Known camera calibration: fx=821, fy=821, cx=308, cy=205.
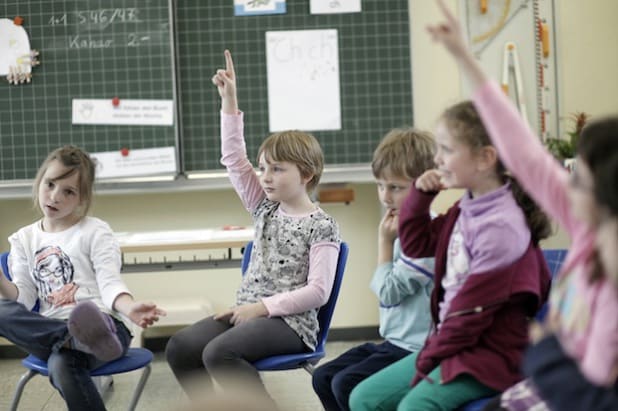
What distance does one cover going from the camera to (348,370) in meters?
2.17

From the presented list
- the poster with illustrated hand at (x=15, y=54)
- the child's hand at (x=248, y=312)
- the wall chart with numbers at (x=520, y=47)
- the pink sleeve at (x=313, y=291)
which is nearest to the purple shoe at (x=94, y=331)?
the child's hand at (x=248, y=312)

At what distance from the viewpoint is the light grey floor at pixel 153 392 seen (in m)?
3.39

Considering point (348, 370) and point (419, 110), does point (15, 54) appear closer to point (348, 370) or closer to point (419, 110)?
point (419, 110)

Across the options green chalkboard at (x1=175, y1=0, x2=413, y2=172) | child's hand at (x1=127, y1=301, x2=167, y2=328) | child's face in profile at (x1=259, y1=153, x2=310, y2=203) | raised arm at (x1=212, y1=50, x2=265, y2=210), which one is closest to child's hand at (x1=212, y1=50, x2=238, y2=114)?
raised arm at (x1=212, y1=50, x2=265, y2=210)

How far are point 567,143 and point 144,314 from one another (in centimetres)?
261

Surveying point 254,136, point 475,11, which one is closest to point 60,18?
point 254,136

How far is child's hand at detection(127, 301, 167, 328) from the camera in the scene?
2.28 m

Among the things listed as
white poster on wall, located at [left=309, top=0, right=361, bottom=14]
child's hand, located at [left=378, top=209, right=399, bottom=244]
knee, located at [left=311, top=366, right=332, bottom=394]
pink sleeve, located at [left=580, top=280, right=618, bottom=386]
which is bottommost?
knee, located at [left=311, top=366, right=332, bottom=394]

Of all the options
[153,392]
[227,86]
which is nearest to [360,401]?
[227,86]

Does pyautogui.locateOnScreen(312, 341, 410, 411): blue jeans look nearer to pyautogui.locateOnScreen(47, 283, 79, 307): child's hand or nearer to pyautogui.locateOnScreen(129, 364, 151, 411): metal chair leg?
pyautogui.locateOnScreen(129, 364, 151, 411): metal chair leg

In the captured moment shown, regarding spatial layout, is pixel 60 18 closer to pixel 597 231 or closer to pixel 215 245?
pixel 215 245

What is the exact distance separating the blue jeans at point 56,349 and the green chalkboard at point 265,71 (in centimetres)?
180

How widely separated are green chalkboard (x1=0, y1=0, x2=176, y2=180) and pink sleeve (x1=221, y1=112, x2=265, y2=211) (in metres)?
1.47

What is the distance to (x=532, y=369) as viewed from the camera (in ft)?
4.35
